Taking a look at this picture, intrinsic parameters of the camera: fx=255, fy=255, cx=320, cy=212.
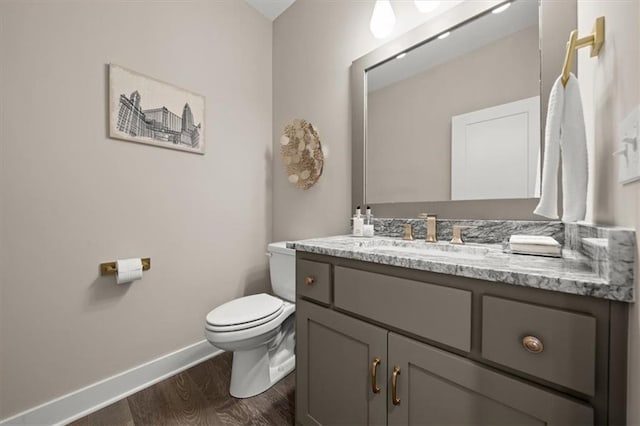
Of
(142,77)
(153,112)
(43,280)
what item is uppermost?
→ (142,77)

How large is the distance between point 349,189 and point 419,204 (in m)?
0.46

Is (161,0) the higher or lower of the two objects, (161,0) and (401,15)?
the higher

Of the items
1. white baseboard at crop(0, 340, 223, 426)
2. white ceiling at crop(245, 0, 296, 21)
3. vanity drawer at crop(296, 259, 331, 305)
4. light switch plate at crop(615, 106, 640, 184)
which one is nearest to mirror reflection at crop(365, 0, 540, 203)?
light switch plate at crop(615, 106, 640, 184)

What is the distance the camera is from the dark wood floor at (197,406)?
1272 millimetres

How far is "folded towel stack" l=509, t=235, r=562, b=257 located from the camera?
29.9 inches

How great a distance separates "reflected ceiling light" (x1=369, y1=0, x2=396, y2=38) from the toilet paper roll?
1844 mm

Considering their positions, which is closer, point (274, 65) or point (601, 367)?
point (601, 367)

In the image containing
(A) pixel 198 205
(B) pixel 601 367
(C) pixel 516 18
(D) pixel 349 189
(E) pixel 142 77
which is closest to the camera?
(B) pixel 601 367

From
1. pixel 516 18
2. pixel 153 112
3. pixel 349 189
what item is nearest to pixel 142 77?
pixel 153 112

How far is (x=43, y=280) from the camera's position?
1.22 metres

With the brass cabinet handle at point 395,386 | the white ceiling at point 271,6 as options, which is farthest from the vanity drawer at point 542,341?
the white ceiling at point 271,6

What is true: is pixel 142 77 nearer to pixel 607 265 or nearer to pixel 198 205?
pixel 198 205

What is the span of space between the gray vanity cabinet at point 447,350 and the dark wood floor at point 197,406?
0.32m

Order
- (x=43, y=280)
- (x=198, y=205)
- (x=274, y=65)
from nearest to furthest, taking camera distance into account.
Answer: (x=43, y=280), (x=198, y=205), (x=274, y=65)
